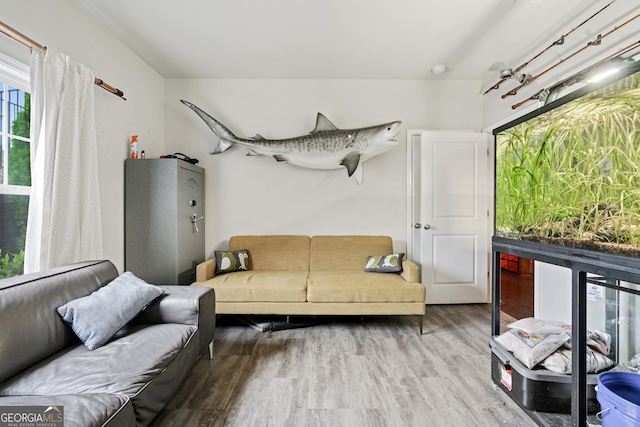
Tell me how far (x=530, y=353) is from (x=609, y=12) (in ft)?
7.39

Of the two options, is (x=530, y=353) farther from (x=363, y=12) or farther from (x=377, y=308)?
(x=363, y=12)

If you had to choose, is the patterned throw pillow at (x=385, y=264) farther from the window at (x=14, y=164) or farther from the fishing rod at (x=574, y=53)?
the window at (x=14, y=164)

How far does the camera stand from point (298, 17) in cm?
215

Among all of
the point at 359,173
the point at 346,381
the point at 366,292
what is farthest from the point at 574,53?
the point at 346,381

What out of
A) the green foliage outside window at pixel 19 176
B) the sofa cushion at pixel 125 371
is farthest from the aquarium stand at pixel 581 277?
the green foliage outside window at pixel 19 176

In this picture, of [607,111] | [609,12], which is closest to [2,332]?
[607,111]

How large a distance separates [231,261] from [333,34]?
232 cm

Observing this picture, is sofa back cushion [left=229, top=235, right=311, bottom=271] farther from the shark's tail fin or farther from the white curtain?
the white curtain

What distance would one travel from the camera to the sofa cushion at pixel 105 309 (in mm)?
1375

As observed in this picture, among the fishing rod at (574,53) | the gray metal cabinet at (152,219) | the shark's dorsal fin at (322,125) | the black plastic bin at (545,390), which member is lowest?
the black plastic bin at (545,390)

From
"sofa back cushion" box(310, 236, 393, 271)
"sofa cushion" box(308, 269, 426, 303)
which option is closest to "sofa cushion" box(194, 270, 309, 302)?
"sofa cushion" box(308, 269, 426, 303)

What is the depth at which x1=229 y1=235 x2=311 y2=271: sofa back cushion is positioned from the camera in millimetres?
3041

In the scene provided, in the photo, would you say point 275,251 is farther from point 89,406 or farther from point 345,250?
point 89,406

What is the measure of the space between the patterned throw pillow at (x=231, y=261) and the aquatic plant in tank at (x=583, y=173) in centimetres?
240
